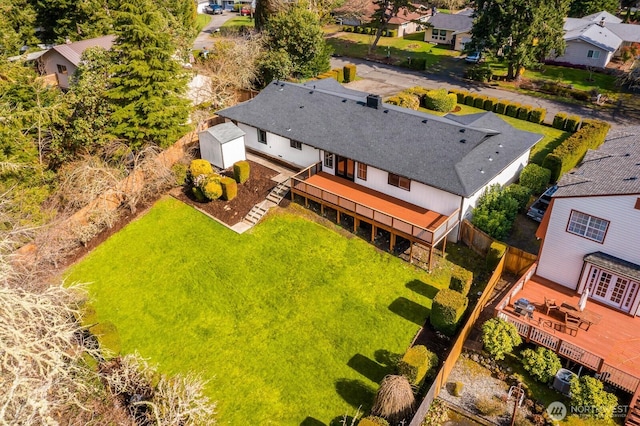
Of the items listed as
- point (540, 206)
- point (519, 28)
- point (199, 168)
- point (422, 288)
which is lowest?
point (422, 288)

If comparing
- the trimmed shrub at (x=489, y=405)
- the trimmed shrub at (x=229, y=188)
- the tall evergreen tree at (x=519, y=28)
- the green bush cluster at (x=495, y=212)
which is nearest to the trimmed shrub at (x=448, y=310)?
the trimmed shrub at (x=489, y=405)

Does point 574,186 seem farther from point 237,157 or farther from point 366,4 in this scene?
point 366,4

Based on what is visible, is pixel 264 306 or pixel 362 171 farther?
pixel 362 171

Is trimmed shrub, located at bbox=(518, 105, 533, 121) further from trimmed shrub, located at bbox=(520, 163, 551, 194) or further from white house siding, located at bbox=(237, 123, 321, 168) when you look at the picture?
white house siding, located at bbox=(237, 123, 321, 168)

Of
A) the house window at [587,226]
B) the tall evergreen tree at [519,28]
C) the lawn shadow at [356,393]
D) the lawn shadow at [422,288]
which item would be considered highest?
the tall evergreen tree at [519,28]

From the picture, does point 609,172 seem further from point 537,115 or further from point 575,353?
point 537,115

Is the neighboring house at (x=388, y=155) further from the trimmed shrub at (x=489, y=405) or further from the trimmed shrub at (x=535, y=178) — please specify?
the trimmed shrub at (x=489, y=405)

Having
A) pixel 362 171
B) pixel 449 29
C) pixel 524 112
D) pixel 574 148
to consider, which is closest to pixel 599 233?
pixel 362 171
